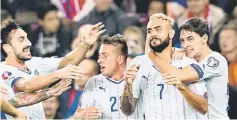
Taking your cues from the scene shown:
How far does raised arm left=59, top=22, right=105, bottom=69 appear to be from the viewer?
8.08 metres

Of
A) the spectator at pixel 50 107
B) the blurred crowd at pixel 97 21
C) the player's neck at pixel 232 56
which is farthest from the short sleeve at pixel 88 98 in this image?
the player's neck at pixel 232 56

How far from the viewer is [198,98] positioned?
718 centimetres

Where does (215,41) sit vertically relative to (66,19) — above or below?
below

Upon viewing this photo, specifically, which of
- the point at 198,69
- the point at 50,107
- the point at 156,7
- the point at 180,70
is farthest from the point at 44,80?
the point at 156,7

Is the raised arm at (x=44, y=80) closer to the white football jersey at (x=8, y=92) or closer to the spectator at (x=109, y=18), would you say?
the white football jersey at (x=8, y=92)

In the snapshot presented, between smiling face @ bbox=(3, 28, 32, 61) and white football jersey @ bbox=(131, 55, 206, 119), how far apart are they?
1.29 metres

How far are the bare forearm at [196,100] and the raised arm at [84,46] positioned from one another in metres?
1.31

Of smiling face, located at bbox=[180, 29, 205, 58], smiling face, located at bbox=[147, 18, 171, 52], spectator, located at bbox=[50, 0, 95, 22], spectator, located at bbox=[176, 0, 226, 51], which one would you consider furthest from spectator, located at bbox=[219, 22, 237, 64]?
smiling face, located at bbox=[147, 18, 171, 52]

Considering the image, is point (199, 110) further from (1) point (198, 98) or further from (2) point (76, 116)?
(2) point (76, 116)

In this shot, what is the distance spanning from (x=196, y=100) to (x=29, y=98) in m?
1.88

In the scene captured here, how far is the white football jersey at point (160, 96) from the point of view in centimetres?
746

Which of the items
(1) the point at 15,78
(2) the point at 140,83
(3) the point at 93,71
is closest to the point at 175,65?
(2) the point at 140,83

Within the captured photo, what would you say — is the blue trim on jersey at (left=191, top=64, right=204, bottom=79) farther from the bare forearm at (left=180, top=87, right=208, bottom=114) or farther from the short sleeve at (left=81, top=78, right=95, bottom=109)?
the short sleeve at (left=81, top=78, right=95, bottom=109)

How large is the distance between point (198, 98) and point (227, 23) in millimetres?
3655
